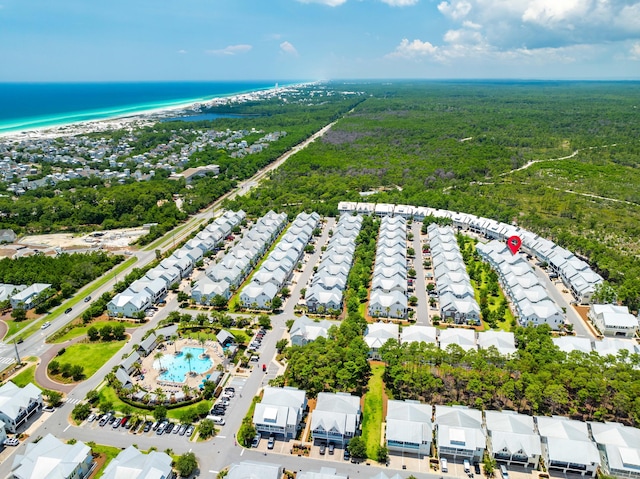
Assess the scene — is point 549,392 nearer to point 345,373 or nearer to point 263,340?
point 345,373

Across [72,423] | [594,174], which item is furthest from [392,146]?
[72,423]

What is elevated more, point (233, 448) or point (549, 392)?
point (549, 392)

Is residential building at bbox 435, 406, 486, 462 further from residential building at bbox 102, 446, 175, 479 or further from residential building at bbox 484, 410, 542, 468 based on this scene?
residential building at bbox 102, 446, 175, 479

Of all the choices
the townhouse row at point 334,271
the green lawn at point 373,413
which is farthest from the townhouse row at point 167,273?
the green lawn at point 373,413

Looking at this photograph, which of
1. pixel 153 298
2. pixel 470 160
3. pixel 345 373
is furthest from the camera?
pixel 470 160

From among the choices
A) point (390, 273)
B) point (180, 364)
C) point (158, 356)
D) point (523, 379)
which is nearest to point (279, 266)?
point (390, 273)

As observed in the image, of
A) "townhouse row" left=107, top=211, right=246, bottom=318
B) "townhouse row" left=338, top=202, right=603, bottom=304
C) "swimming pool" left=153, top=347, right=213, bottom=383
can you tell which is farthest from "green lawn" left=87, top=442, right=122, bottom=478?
"townhouse row" left=338, top=202, right=603, bottom=304

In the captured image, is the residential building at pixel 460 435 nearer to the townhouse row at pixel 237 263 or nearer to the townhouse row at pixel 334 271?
the townhouse row at pixel 334 271
